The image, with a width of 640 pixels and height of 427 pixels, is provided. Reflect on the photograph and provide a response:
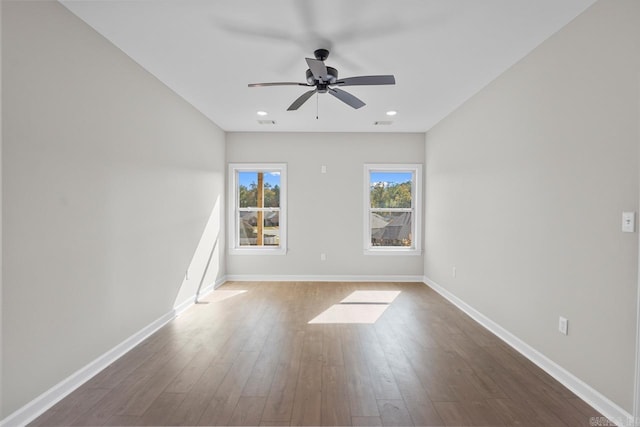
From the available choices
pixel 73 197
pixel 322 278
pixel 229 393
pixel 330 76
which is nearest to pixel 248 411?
pixel 229 393

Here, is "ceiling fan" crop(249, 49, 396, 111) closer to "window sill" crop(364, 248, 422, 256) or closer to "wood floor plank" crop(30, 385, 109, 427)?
A: "wood floor plank" crop(30, 385, 109, 427)

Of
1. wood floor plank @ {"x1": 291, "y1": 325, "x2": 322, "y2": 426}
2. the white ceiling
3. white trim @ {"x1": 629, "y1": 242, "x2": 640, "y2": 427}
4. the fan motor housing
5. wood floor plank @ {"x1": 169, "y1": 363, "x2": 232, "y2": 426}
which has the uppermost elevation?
the white ceiling

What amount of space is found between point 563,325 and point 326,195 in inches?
144

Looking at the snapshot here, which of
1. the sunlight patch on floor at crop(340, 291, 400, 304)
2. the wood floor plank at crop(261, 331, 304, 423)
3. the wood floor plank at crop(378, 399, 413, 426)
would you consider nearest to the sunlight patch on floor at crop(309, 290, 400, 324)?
the sunlight patch on floor at crop(340, 291, 400, 304)

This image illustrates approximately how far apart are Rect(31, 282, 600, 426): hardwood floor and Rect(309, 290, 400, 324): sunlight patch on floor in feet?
0.27

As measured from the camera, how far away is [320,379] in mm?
2240

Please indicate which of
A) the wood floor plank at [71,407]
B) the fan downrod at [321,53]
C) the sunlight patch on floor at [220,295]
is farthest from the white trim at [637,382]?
the sunlight patch on floor at [220,295]

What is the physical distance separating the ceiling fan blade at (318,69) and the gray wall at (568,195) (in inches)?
70.1

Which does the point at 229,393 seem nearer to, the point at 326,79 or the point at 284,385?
the point at 284,385

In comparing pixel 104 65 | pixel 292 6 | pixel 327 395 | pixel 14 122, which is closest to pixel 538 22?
pixel 292 6

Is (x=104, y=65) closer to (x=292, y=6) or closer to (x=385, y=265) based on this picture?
(x=292, y=6)

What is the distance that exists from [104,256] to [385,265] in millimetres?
4130

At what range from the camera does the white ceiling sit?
6.75 ft

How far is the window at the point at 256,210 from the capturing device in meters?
5.31
